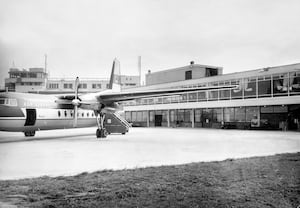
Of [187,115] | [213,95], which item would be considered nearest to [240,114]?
[213,95]

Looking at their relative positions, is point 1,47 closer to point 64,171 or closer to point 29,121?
point 64,171

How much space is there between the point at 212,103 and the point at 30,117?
24.9 meters

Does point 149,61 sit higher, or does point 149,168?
point 149,61

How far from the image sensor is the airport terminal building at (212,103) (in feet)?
92.3

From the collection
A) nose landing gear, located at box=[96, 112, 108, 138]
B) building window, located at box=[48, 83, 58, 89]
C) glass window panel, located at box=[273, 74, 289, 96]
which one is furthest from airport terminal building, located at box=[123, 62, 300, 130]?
building window, located at box=[48, 83, 58, 89]

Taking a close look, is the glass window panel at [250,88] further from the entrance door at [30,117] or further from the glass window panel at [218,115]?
the entrance door at [30,117]

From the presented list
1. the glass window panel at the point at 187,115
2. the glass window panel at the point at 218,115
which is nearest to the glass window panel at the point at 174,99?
the glass window panel at the point at 187,115

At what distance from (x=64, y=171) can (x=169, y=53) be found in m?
4.53

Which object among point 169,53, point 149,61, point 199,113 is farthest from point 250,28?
point 199,113

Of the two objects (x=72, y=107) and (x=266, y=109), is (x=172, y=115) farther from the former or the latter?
(x=72, y=107)

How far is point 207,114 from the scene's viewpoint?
122 feet

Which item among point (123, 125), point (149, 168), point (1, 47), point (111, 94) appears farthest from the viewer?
point (123, 125)

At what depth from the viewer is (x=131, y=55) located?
15.4 feet

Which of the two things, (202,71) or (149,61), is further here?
(202,71)
